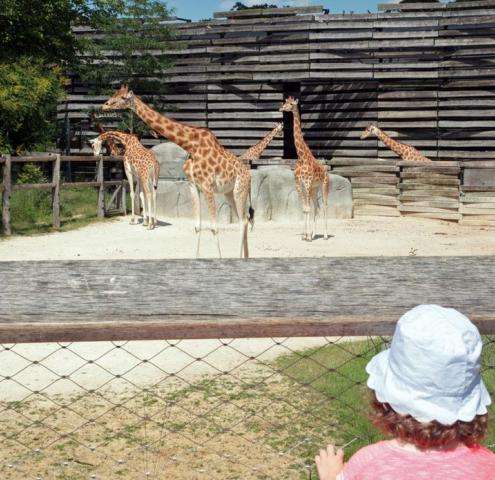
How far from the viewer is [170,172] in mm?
17531

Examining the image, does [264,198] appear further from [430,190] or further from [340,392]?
[340,392]

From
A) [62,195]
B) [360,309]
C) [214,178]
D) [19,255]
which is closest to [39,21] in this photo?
[62,195]

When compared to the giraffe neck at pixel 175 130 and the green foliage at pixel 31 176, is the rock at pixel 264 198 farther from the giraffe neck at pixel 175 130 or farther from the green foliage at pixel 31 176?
the giraffe neck at pixel 175 130

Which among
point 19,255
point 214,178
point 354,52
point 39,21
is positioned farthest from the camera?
point 354,52

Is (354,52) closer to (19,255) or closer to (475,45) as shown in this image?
(475,45)

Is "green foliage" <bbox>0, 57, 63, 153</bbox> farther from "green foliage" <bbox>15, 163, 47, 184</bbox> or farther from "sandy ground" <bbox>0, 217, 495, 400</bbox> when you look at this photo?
"sandy ground" <bbox>0, 217, 495, 400</bbox>

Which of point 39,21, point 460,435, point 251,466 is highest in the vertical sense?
point 39,21

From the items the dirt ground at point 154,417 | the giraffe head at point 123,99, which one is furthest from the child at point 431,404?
the giraffe head at point 123,99

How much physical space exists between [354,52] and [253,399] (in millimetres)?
15187

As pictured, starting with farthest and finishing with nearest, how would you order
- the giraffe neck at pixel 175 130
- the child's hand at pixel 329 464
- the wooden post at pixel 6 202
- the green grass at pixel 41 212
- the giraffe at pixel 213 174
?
the green grass at pixel 41 212
the wooden post at pixel 6 202
the giraffe neck at pixel 175 130
the giraffe at pixel 213 174
the child's hand at pixel 329 464

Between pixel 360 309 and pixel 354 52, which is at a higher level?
pixel 354 52

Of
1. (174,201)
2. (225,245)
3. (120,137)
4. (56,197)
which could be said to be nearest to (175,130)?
(225,245)

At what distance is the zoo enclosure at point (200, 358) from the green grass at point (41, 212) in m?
7.35

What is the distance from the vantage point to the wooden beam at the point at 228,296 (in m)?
2.34
